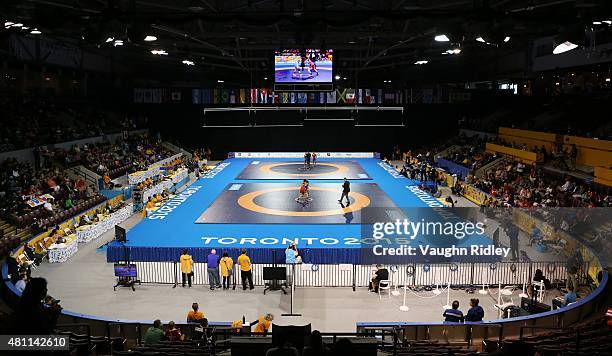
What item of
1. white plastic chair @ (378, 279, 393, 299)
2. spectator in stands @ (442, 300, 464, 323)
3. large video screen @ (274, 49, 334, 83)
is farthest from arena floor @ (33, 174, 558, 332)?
large video screen @ (274, 49, 334, 83)

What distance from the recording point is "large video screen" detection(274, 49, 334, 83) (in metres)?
23.0

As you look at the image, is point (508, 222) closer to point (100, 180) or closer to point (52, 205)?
point (52, 205)

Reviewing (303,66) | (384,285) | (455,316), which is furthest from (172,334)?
(303,66)

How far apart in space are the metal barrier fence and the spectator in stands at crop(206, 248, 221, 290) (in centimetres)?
57

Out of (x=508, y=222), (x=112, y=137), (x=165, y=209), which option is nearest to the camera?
(x=508, y=222)

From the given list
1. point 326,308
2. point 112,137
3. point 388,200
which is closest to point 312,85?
point 388,200

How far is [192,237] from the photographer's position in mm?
21109

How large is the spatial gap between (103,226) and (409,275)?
47.7 ft

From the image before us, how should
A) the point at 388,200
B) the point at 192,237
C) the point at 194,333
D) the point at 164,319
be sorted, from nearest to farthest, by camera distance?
the point at 194,333
the point at 164,319
the point at 192,237
the point at 388,200

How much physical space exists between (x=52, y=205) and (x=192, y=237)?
7304 millimetres

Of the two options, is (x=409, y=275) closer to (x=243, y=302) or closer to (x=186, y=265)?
(x=243, y=302)

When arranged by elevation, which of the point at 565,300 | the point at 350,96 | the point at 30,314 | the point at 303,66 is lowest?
the point at 565,300

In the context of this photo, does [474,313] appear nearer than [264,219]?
Yes

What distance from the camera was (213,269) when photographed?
15.9 metres
